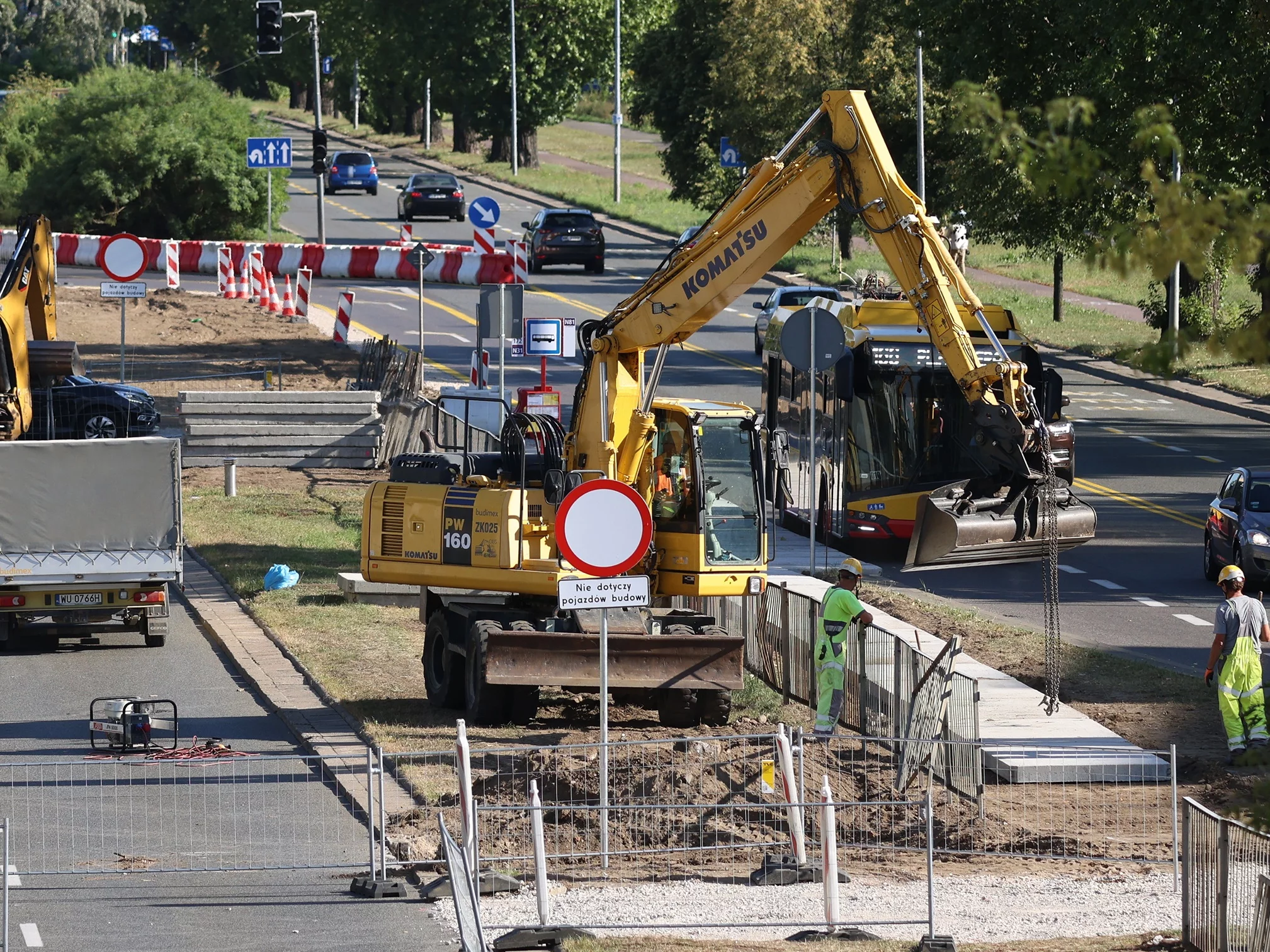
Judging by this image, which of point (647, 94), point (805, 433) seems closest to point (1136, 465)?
point (805, 433)

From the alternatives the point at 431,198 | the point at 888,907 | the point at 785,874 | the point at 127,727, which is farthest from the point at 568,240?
the point at 888,907

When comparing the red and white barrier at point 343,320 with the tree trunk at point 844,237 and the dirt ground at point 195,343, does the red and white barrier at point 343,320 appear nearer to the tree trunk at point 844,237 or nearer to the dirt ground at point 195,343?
the dirt ground at point 195,343

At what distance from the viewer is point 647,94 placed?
6800 cm

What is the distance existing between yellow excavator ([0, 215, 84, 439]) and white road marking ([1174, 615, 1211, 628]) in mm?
13509

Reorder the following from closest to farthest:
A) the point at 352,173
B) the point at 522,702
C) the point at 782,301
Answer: the point at 522,702, the point at 782,301, the point at 352,173

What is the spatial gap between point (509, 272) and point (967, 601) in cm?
2707

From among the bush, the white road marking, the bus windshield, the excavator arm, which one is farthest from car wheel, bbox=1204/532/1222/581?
the bush

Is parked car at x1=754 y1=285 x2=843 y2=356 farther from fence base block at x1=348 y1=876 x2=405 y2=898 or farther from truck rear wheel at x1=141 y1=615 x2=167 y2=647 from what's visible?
fence base block at x1=348 y1=876 x2=405 y2=898

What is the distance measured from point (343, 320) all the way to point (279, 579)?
21.5m

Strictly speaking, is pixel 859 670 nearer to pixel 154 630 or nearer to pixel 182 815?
pixel 182 815

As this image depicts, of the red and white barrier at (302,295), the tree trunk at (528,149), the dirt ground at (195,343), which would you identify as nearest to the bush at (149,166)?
the dirt ground at (195,343)

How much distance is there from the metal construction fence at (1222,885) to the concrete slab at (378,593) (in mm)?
12487

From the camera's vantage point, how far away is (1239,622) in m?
15.2

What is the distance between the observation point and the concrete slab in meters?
21.5
